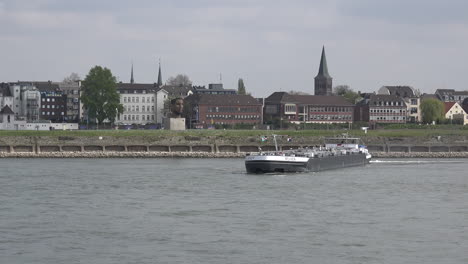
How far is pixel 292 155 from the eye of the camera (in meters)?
71.4

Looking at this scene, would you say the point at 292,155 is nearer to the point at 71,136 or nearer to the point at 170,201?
the point at 170,201

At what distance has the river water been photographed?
32.9 m

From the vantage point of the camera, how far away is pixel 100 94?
14325 cm

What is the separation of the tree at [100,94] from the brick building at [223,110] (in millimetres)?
26418

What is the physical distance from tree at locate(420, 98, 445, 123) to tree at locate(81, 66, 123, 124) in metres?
60.5

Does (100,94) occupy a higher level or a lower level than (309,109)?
higher

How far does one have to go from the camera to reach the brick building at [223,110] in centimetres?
16875

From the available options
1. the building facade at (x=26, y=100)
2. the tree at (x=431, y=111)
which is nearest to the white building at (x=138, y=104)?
the building facade at (x=26, y=100)

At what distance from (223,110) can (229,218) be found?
425 feet

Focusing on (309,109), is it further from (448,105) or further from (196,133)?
(196,133)

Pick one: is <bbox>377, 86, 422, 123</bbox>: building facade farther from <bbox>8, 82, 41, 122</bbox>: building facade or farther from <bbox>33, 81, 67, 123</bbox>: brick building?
<bbox>8, 82, 41, 122</bbox>: building facade

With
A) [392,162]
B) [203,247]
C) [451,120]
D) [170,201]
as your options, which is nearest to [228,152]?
[392,162]

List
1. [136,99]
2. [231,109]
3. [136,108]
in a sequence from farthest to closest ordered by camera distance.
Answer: [136,108] → [136,99] → [231,109]

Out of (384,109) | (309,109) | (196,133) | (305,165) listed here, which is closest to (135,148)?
(196,133)
